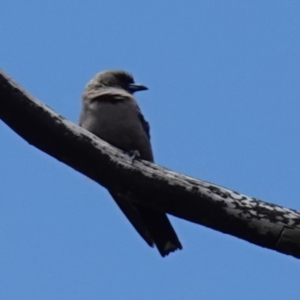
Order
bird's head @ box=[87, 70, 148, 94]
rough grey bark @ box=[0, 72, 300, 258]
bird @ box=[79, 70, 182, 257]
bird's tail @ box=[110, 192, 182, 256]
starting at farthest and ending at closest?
bird's head @ box=[87, 70, 148, 94], bird @ box=[79, 70, 182, 257], bird's tail @ box=[110, 192, 182, 256], rough grey bark @ box=[0, 72, 300, 258]

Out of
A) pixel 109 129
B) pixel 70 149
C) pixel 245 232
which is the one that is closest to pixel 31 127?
pixel 70 149

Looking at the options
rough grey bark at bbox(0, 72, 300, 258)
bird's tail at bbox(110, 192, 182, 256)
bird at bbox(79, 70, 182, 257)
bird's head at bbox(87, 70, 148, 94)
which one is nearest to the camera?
rough grey bark at bbox(0, 72, 300, 258)

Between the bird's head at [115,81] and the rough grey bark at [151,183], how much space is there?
140 inches

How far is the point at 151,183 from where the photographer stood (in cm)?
302

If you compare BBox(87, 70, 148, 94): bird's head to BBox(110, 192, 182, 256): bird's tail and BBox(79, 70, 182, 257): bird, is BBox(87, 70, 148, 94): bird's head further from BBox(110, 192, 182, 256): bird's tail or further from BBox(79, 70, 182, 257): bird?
BBox(110, 192, 182, 256): bird's tail

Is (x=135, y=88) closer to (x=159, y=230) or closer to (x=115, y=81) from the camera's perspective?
(x=115, y=81)

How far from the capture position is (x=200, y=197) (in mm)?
2959

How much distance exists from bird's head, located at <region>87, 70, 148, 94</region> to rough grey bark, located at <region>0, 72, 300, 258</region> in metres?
3.57

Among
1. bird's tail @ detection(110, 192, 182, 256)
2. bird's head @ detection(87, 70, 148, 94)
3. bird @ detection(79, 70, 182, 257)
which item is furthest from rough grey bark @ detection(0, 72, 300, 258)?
bird's head @ detection(87, 70, 148, 94)

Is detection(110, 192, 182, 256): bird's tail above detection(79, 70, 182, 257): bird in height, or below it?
below

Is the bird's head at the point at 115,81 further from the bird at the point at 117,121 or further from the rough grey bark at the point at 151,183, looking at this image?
the rough grey bark at the point at 151,183

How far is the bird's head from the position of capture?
22.0 feet

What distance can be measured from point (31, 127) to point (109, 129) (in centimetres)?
292

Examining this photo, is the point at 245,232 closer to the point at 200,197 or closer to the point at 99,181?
the point at 200,197
